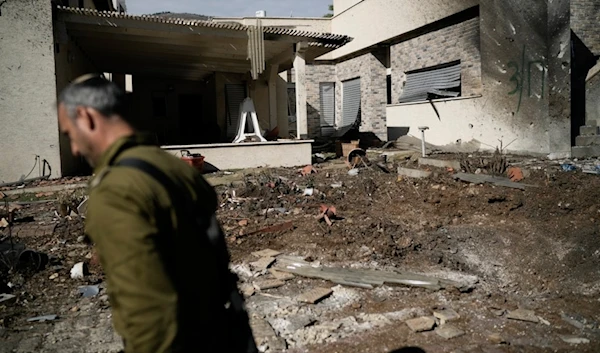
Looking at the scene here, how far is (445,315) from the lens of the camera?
3.64m

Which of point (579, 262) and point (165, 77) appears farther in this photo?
point (165, 77)

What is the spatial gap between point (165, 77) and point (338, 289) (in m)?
16.1

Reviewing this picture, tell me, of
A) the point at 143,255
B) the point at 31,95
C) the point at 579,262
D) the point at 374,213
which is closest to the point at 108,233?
the point at 143,255

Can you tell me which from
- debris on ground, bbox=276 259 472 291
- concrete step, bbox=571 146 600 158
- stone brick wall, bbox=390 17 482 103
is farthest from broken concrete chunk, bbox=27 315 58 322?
stone brick wall, bbox=390 17 482 103

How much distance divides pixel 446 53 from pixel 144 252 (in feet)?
43.6

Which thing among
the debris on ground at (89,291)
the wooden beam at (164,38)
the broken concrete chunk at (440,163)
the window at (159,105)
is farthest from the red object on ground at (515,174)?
the window at (159,105)

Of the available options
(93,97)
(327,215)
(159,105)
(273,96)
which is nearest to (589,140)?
(327,215)

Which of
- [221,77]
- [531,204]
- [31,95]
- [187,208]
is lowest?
[531,204]

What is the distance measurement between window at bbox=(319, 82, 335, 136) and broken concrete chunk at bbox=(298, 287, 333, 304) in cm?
1560

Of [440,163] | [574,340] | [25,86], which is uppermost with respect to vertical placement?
[25,86]

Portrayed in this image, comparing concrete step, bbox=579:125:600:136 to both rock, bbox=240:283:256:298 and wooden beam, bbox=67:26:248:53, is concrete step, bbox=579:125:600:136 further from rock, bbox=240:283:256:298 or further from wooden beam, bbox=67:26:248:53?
rock, bbox=240:283:256:298

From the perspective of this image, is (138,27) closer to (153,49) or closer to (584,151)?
(153,49)

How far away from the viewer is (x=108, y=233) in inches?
49.0

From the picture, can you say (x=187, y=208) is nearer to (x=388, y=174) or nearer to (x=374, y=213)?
(x=374, y=213)
